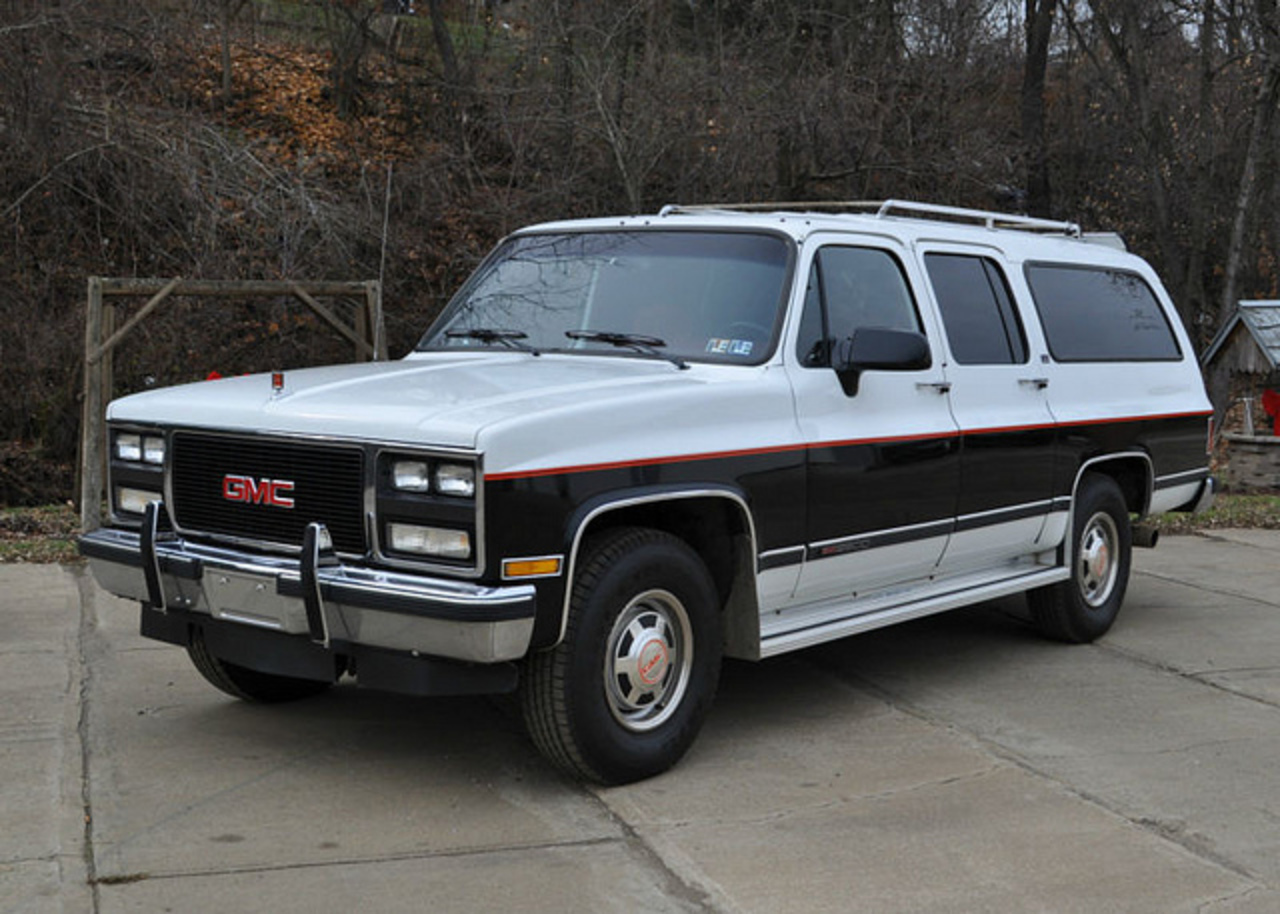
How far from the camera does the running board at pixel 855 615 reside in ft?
19.1

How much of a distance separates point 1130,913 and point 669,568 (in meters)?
1.84

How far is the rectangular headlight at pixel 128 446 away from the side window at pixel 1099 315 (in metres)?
4.27

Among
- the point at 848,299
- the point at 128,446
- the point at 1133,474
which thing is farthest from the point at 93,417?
the point at 1133,474

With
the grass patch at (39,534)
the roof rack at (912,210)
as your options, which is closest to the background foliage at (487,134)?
the grass patch at (39,534)

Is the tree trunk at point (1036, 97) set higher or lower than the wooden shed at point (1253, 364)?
higher

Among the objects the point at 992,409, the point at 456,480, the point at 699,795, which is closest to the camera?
the point at 456,480

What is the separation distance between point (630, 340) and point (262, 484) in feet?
5.30

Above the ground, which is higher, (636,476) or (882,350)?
(882,350)

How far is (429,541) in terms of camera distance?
4832 millimetres

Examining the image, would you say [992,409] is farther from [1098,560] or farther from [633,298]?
[633,298]

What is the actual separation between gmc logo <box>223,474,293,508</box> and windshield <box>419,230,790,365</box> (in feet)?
4.74

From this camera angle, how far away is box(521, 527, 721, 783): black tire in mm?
5020

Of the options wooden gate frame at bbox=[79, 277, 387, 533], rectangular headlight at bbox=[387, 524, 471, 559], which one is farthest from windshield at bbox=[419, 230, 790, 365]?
wooden gate frame at bbox=[79, 277, 387, 533]

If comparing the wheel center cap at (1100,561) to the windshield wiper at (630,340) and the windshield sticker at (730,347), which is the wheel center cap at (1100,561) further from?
the windshield wiper at (630,340)
